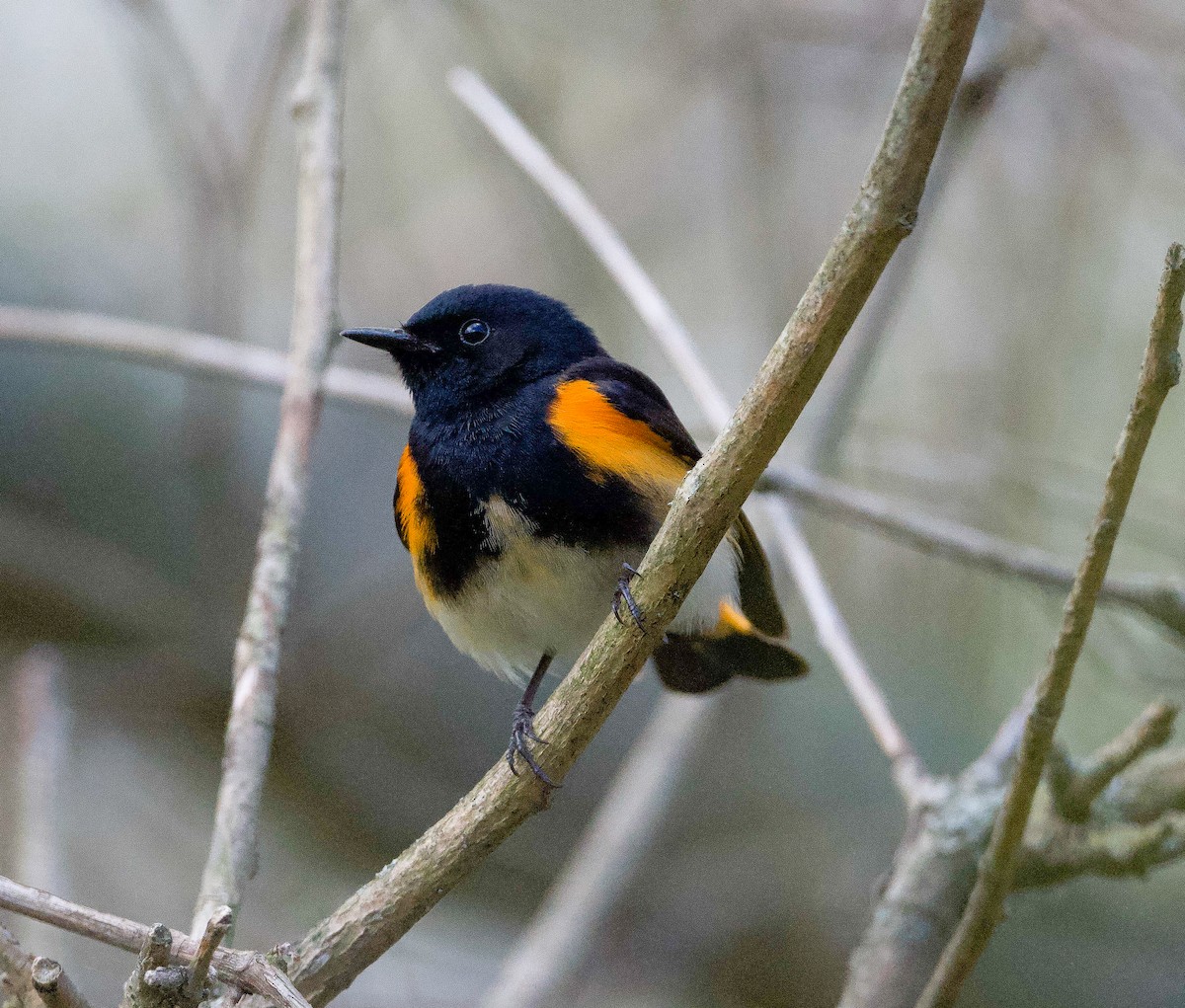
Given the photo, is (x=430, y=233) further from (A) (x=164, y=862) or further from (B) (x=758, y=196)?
(A) (x=164, y=862)

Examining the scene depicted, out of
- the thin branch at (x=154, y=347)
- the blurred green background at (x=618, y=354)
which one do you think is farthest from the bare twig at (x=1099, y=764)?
the thin branch at (x=154, y=347)

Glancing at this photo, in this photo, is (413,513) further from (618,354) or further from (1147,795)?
(618,354)

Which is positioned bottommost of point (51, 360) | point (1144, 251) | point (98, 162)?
point (51, 360)

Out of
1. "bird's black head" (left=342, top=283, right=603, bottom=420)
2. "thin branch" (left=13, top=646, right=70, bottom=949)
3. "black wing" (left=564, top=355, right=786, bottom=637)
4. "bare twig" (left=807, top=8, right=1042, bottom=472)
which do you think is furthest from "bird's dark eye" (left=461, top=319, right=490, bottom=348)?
"thin branch" (left=13, top=646, right=70, bottom=949)

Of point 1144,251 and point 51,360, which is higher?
point 1144,251

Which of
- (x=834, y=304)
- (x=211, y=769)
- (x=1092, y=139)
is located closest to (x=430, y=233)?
(x=211, y=769)

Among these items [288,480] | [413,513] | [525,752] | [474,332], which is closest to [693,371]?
[474,332]

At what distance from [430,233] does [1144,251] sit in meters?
2.62

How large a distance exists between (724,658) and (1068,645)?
3.59 ft

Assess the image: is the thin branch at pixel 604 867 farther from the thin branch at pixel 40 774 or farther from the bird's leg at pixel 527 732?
the thin branch at pixel 40 774

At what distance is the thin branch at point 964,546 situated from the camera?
2174 millimetres

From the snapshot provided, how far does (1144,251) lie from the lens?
4059 mm

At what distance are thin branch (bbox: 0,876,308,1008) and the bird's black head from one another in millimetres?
1263

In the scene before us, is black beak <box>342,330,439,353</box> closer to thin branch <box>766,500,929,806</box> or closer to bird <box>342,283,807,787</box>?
bird <box>342,283,807,787</box>
